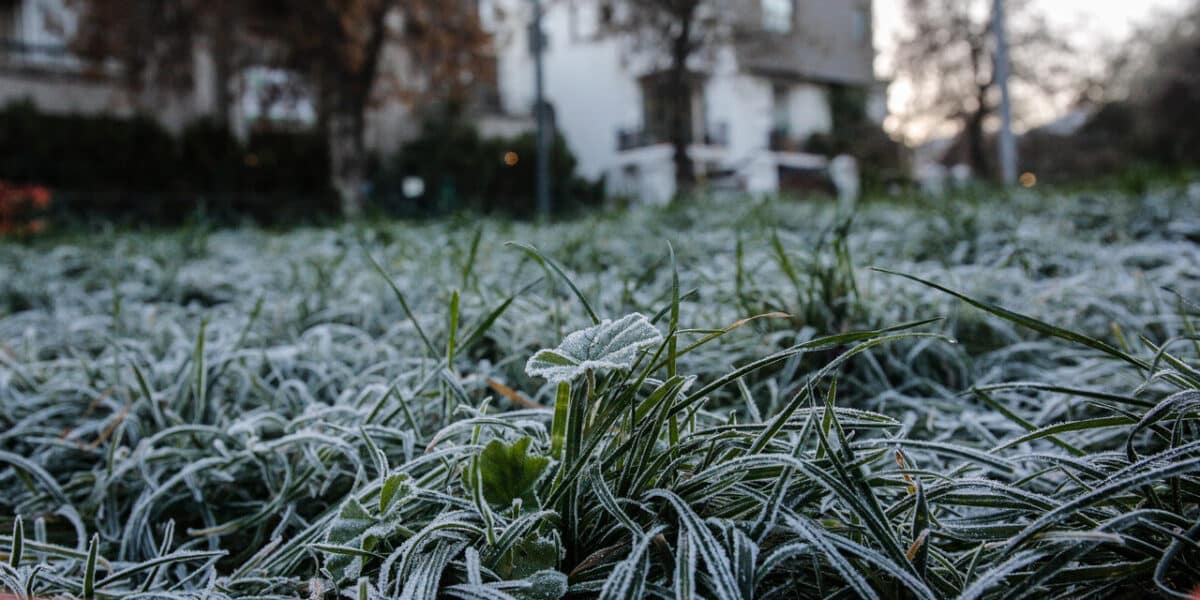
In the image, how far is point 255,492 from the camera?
142 cm

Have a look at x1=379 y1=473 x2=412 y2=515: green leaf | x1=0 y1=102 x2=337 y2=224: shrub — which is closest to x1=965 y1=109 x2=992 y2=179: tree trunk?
x1=0 y1=102 x2=337 y2=224: shrub

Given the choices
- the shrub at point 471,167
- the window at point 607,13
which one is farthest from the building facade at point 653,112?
the window at point 607,13

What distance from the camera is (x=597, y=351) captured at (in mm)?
891

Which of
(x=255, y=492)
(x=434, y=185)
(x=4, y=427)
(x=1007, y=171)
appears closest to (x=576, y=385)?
(x=255, y=492)

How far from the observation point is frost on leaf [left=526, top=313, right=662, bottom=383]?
0.83m

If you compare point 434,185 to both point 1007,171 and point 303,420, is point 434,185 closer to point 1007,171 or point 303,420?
point 1007,171

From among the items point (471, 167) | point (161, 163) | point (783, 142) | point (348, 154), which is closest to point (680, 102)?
point (348, 154)

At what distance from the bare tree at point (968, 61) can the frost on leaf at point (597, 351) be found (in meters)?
22.4

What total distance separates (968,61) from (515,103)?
11573 millimetres

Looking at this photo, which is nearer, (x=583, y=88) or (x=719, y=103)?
(x=583, y=88)

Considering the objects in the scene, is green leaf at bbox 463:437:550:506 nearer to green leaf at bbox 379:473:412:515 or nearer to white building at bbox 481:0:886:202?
green leaf at bbox 379:473:412:515

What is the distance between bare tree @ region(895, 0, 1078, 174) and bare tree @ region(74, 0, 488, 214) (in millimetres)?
13218

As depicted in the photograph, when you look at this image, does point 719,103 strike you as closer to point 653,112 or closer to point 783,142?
point 783,142

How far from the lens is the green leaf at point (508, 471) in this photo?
3.08 feet
